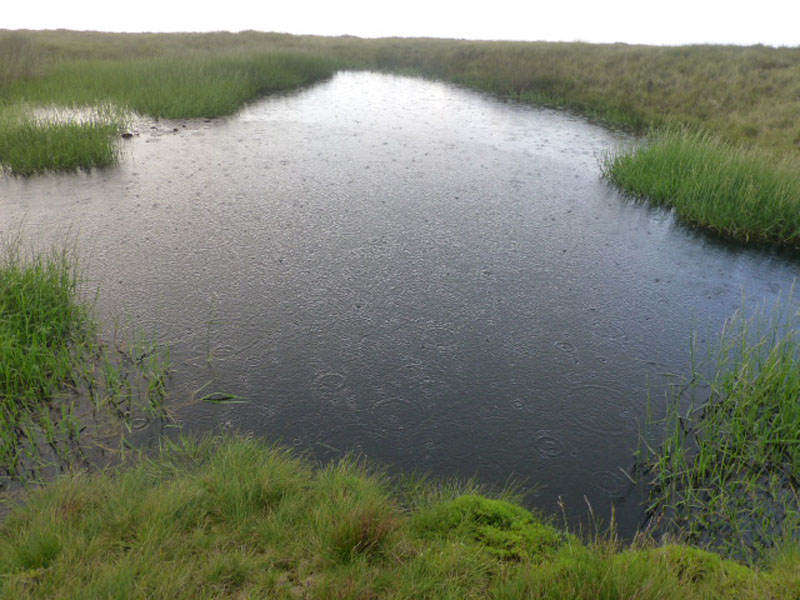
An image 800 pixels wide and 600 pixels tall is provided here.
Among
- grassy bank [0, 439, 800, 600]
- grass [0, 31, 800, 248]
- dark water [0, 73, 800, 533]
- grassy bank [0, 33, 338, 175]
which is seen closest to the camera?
grassy bank [0, 439, 800, 600]

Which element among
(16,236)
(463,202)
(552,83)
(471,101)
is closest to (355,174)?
(463,202)

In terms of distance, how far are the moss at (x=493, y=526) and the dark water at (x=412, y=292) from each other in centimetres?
58

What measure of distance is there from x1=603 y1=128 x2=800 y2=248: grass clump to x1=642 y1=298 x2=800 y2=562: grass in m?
5.95

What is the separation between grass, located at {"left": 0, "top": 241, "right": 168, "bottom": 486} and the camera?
4.98 meters

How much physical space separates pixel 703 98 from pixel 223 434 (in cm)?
2329

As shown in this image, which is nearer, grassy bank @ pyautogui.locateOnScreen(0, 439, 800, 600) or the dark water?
grassy bank @ pyautogui.locateOnScreen(0, 439, 800, 600)

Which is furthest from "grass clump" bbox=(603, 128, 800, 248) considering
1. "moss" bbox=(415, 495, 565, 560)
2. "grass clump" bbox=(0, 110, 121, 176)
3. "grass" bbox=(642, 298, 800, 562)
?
"grass clump" bbox=(0, 110, 121, 176)

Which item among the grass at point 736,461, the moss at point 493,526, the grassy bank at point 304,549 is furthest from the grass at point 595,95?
the grassy bank at point 304,549

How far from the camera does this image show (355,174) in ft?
45.4

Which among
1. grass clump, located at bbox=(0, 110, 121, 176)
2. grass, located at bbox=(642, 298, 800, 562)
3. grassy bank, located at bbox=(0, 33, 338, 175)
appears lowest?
grass, located at bbox=(642, 298, 800, 562)

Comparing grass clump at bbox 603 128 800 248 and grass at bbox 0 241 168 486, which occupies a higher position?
grass clump at bbox 603 128 800 248

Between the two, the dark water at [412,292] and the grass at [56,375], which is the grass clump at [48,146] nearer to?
the dark water at [412,292]

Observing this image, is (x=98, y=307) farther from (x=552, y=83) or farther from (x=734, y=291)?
(x=552, y=83)

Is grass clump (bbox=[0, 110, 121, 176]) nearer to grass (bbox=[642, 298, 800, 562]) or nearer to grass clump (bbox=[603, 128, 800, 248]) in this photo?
grass clump (bbox=[603, 128, 800, 248])
